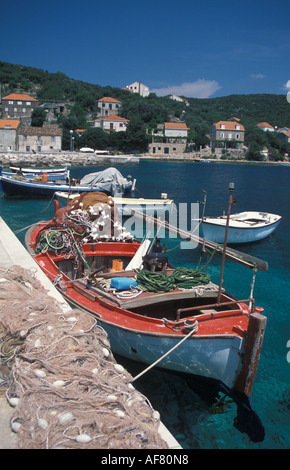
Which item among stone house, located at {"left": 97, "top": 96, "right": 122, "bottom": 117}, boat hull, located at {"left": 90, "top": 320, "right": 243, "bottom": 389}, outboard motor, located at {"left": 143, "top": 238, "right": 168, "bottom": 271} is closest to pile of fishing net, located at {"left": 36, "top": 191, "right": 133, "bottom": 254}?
outboard motor, located at {"left": 143, "top": 238, "right": 168, "bottom": 271}

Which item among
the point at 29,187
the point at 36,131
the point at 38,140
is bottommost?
the point at 29,187

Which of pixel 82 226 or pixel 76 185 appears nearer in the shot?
pixel 82 226

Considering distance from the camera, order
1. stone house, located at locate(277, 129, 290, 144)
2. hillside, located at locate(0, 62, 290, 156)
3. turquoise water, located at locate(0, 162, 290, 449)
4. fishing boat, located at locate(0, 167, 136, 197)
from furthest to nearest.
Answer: stone house, located at locate(277, 129, 290, 144) < hillside, located at locate(0, 62, 290, 156) < fishing boat, located at locate(0, 167, 136, 197) < turquoise water, located at locate(0, 162, 290, 449)

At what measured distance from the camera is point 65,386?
3916 millimetres

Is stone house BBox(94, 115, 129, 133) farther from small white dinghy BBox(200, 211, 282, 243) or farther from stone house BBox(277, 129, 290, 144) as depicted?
small white dinghy BBox(200, 211, 282, 243)

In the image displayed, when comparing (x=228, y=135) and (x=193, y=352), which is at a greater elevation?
(x=228, y=135)

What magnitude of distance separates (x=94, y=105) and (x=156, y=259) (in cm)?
11460

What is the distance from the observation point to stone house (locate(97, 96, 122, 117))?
4390 inches

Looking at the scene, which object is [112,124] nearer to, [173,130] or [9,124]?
[173,130]

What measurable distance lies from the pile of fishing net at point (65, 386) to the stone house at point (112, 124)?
321 feet

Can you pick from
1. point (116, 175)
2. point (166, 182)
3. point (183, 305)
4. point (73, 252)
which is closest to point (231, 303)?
point (183, 305)

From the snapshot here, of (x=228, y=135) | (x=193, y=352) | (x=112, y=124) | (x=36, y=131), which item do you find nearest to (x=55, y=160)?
(x=36, y=131)

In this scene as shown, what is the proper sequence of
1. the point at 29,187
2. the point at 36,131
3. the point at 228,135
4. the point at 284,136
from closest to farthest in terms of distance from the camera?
the point at 29,187, the point at 36,131, the point at 228,135, the point at 284,136

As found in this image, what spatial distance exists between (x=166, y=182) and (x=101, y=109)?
7197 centimetres
